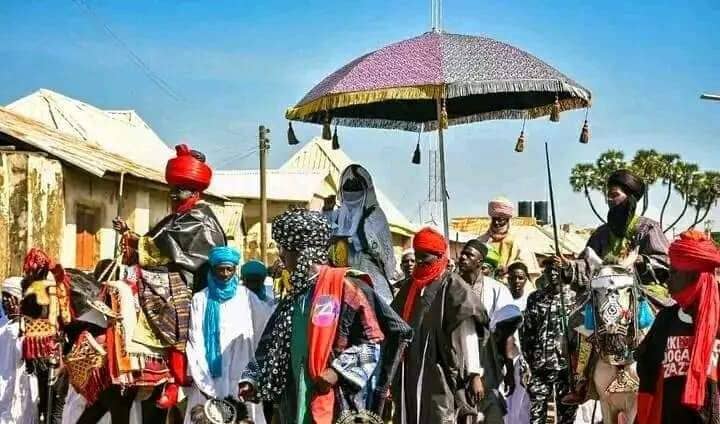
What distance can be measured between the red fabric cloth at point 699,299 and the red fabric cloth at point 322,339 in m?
1.90

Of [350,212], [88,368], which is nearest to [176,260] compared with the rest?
[88,368]

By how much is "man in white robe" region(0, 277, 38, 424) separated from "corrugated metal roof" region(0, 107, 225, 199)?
8.03m

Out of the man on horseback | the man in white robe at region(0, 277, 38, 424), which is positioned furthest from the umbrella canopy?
the man in white robe at region(0, 277, 38, 424)

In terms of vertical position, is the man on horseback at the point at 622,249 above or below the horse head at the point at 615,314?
above

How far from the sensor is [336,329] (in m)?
5.56

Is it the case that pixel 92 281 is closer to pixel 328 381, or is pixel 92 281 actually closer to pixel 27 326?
pixel 27 326

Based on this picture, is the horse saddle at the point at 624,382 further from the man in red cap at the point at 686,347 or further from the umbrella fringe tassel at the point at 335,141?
the umbrella fringe tassel at the point at 335,141

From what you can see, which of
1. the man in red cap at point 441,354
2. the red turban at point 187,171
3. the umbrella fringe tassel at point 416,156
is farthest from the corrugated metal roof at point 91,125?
the man in red cap at point 441,354

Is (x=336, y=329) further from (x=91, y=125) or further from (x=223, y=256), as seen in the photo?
(x=91, y=125)

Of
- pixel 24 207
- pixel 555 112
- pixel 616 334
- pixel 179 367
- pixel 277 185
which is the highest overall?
pixel 277 185

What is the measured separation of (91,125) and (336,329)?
22.6 metres

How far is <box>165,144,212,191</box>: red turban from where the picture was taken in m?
7.45

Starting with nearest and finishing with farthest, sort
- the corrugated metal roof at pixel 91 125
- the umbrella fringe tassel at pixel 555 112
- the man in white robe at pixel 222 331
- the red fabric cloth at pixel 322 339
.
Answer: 1. the red fabric cloth at pixel 322 339
2. the man in white robe at pixel 222 331
3. the umbrella fringe tassel at pixel 555 112
4. the corrugated metal roof at pixel 91 125

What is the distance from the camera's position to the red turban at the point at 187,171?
745 cm
